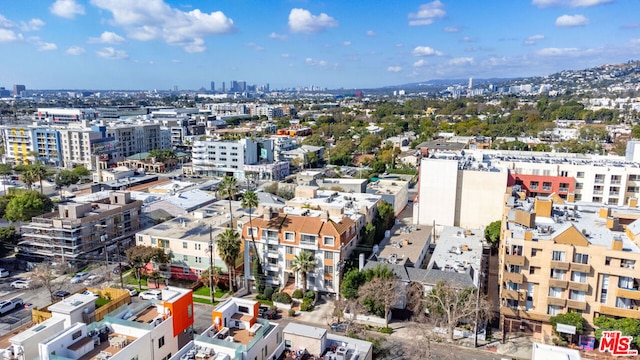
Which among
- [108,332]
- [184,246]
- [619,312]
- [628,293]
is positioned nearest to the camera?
[108,332]

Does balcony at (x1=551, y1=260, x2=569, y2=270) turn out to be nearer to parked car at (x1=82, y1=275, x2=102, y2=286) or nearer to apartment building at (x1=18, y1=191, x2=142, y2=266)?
parked car at (x1=82, y1=275, x2=102, y2=286)

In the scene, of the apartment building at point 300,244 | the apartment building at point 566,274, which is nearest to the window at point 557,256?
the apartment building at point 566,274

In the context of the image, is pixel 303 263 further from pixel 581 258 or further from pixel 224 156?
pixel 224 156

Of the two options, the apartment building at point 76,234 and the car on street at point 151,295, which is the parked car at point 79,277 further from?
the car on street at point 151,295

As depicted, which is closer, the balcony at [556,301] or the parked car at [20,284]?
the balcony at [556,301]

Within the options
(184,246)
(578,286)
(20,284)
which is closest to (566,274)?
(578,286)

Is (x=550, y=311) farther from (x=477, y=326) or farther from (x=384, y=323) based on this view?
(x=384, y=323)
